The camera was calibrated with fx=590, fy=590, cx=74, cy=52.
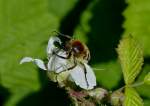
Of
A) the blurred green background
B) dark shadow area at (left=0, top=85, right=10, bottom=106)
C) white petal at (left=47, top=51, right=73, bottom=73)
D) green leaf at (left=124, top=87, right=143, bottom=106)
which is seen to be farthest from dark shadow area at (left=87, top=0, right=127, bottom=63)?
green leaf at (left=124, top=87, right=143, bottom=106)

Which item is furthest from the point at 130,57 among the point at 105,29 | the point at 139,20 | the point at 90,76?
the point at 105,29

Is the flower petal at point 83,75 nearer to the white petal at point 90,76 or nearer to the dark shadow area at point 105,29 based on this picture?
the white petal at point 90,76

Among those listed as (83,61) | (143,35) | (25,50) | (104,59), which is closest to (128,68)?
(83,61)

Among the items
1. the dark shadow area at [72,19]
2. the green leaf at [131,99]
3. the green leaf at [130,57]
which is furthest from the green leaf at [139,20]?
the green leaf at [131,99]

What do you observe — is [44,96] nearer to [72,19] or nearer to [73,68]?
[72,19]

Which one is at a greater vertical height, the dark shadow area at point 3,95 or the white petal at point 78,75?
the white petal at point 78,75

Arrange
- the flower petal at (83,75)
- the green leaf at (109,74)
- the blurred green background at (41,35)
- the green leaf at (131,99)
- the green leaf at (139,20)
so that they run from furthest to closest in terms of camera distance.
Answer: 1. the blurred green background at (41,35)
2. the green leaf at (109,74)
3. the green leaf at (139,20)
4. the flower petal at (83,75)
5. the green leaf at (131,99)

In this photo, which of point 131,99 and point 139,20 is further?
point 139,20
